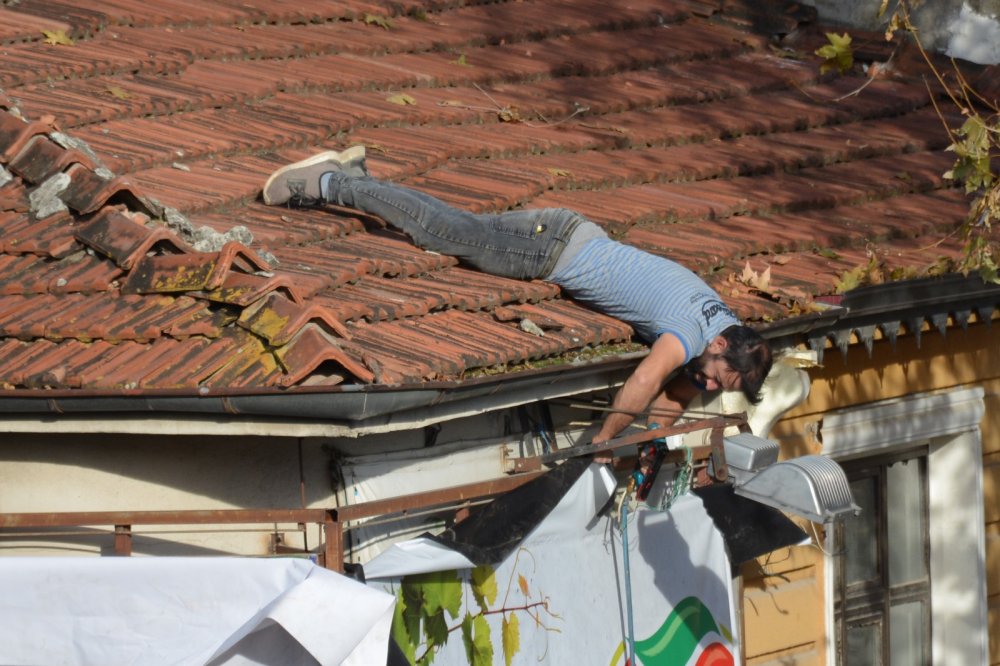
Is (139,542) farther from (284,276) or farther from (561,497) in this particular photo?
(561,497)

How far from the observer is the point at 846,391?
729 cm

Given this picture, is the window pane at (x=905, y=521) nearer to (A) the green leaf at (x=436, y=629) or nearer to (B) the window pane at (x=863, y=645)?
(B) the window pane at (x=863, y=645)

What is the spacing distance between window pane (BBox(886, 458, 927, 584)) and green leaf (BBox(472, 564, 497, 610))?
370 centimetres

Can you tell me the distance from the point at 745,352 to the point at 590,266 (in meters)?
0.67

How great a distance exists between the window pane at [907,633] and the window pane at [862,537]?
0.30 m

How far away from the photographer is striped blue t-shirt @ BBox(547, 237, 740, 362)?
17.6 feet

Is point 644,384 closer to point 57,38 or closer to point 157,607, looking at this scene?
point 157,607

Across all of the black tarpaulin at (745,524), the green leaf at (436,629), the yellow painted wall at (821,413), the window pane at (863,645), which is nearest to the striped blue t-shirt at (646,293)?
the black tarpaulin at (745,524)

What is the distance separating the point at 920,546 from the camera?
7980 millimetres

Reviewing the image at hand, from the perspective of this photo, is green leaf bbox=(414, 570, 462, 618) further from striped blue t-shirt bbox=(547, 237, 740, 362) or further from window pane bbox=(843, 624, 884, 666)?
window pane bbox=(843, 624, 884, 666)

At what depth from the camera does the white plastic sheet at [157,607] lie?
12.8 feet

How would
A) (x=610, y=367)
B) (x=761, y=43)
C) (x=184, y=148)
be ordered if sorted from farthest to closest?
(x=761, y=43) → (x=184, y=148) → (x=610, y=367)

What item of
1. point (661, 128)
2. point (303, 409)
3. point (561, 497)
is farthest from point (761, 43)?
point (303, 409)

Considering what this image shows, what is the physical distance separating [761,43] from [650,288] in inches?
171
